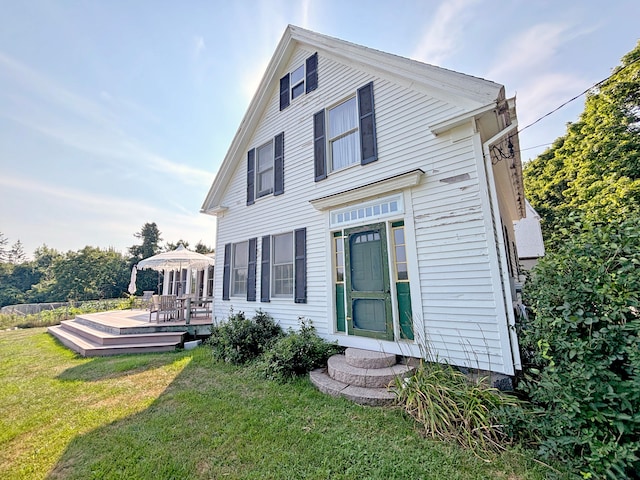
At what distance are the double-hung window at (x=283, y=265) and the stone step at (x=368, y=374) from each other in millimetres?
2568

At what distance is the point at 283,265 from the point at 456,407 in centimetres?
469

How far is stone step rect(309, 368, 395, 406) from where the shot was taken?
11.2 feet

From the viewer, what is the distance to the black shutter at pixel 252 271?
7.12 m

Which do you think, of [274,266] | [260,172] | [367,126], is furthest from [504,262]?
[260,172]

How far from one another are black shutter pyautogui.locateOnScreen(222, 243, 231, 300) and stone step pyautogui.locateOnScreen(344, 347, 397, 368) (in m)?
4.89

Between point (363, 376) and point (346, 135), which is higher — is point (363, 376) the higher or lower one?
the lower one

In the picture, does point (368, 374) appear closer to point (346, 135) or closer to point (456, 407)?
point (456, 407)

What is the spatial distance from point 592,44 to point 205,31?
8.52 metres

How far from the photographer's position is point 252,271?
7219 mm

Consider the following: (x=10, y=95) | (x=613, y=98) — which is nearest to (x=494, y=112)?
(x=10, y=95)

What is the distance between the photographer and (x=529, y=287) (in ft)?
11.3

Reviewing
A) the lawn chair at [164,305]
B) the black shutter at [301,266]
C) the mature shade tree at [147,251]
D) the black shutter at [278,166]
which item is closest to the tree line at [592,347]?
the black shutter at [301,266]

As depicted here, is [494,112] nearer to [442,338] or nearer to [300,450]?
[442,338]

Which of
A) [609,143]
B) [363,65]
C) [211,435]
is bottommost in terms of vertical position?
[211,435]
